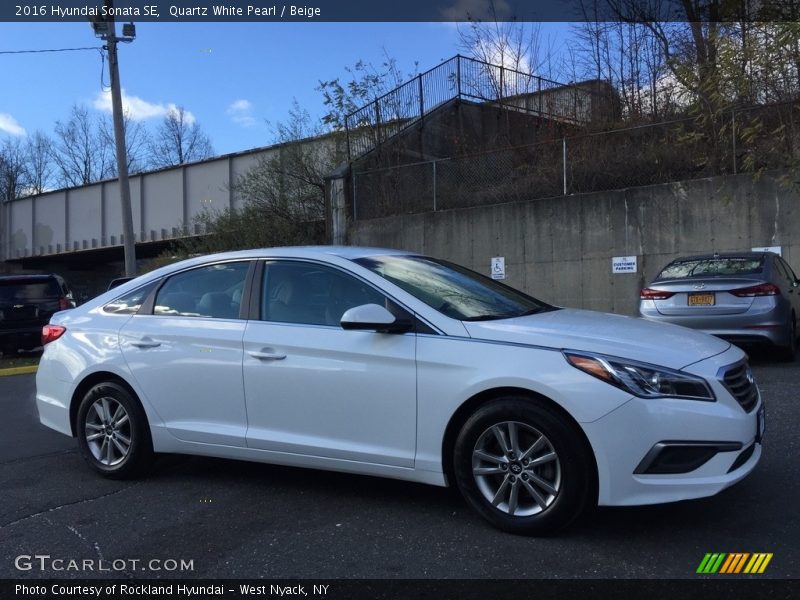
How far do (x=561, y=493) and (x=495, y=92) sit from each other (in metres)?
18.9

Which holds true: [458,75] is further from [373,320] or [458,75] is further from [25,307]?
[373,320]

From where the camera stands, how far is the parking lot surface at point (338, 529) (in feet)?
11.3

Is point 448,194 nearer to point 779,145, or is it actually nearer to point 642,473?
point 779,145

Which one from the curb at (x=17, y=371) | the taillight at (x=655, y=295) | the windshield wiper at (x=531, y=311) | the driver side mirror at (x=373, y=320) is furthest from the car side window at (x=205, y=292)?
the curb at (x=17, y=371)

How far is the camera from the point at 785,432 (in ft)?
18.7

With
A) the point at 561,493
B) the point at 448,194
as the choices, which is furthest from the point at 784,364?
the point at 448,194

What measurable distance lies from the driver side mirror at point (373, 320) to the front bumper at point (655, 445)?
1138mm

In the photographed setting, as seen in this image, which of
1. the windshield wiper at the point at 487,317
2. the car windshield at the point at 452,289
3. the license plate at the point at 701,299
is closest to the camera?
the windshield wiper at the point at 487,317

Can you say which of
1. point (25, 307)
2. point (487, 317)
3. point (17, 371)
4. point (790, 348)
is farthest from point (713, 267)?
point (25, 307)

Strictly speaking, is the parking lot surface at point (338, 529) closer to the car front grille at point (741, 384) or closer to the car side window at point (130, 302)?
the car front grille at point (741, 384)

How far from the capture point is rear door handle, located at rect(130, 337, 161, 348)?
4.90 meters

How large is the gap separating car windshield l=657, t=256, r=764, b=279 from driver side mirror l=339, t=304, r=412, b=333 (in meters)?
6.28
